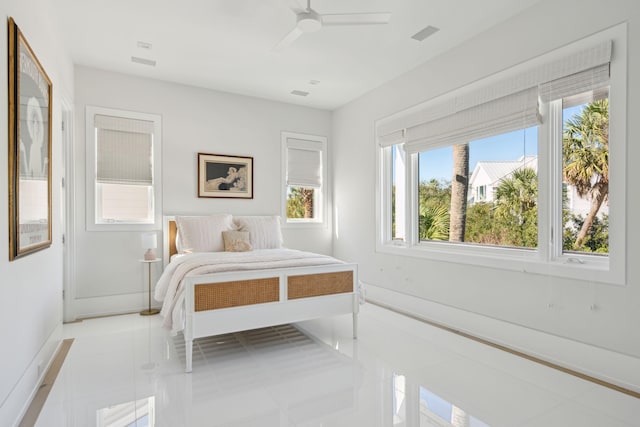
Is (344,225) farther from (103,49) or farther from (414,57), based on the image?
(103,49)

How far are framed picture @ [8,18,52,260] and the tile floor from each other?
1045 mm

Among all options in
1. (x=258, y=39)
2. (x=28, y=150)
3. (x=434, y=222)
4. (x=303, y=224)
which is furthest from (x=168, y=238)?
(x=434, y=222)

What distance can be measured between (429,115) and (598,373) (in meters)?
2.72

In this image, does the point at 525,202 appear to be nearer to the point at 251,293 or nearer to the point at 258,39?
Answer: the point at 251,293

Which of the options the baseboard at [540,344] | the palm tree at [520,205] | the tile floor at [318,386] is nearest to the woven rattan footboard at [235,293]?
the tile floor at [318,386]

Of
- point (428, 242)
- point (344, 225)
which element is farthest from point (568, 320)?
point (344, 225)

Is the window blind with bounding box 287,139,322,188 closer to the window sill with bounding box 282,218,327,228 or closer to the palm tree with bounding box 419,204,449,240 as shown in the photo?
the window sill with bounding box 282,218,327,228

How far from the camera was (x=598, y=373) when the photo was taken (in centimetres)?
249

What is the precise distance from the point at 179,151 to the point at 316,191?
212cm

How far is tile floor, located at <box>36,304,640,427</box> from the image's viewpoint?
204 centimetres

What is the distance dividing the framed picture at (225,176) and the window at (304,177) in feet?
1.93

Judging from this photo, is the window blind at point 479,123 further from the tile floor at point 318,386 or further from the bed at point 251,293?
the tile floor at point 318,386

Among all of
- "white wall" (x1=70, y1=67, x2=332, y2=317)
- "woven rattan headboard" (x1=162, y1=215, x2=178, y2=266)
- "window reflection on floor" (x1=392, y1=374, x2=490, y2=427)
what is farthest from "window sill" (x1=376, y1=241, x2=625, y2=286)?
"woven rattan headboard" (x1=162, y1=215, x2=178, y2=266)

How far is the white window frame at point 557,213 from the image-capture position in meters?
2.41
